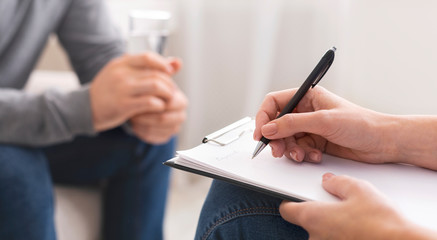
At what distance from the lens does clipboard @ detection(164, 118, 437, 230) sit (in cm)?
37

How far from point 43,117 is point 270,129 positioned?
541 mm

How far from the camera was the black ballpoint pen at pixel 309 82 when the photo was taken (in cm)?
41

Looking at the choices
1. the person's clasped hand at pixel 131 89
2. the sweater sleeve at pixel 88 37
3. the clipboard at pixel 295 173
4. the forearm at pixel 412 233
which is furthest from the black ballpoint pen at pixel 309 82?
the sweater sleeve at pixel 88 37

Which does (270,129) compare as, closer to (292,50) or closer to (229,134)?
(229,134)

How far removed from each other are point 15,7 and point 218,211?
31.6 inches

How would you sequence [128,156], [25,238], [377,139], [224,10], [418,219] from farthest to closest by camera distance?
[224,10] < [128,156] < [25,238] < [377,139] < [418,219]

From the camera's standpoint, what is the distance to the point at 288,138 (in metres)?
0.47

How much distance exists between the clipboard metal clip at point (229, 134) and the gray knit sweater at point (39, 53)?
1.31 feet

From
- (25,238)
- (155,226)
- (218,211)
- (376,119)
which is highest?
(376,119)

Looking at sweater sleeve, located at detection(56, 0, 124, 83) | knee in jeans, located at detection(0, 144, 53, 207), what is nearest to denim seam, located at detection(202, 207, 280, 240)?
knee in jeans, located at detection(0, 144, 53, 207)

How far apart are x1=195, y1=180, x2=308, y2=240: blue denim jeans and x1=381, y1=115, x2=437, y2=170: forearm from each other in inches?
6.0

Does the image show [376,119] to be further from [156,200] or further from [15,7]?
[15,7]

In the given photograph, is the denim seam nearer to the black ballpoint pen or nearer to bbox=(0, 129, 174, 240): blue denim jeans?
the black ballpoint pen

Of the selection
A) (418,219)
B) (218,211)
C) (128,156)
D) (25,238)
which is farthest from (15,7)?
(418,219)
